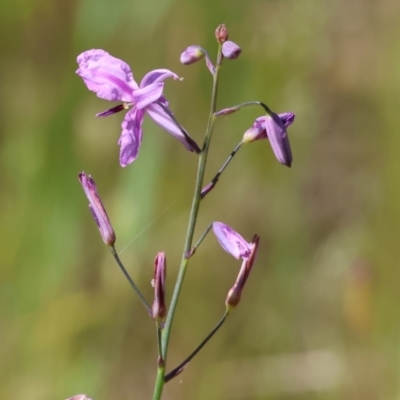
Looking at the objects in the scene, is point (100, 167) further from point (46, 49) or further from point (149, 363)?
point (149, 363)

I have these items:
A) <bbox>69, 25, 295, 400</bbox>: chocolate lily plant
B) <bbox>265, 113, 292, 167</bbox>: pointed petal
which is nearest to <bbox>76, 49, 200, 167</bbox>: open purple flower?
<bbox>69, 25, 295, 400</bbox>: chocolate lily plant

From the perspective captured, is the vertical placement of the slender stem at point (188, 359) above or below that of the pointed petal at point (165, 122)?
below

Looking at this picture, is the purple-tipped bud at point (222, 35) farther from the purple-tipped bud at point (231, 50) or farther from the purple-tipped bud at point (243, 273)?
the purple-tipped bud at point (243, 273)

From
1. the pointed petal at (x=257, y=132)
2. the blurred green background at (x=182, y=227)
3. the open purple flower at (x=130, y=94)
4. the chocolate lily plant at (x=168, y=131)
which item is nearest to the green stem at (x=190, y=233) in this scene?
the chocolate lily plant at (x=168, y=131)

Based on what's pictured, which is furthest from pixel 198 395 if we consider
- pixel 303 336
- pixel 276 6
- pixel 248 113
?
pixel 276 6

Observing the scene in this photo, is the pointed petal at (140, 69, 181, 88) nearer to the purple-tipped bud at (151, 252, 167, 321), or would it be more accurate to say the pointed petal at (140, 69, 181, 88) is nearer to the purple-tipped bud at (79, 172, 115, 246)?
the purple-tipped bud at (79, 172, 115, 246)

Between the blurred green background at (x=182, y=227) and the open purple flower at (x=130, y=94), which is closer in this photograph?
the open purple flower at (x=130, y=94)
